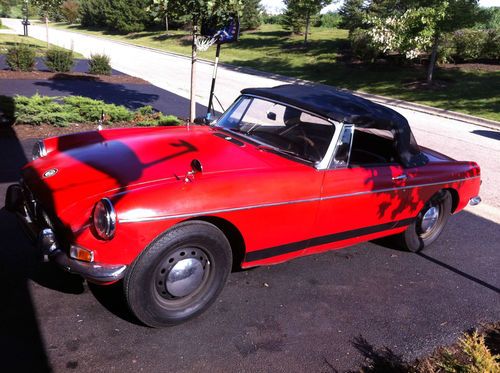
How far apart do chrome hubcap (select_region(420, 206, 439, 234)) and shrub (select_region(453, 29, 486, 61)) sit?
19478 mm

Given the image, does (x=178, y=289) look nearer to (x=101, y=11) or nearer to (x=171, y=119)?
(x=171, y=119)

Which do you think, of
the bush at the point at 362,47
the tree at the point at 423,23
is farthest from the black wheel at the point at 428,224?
the bush at the point at 362,47

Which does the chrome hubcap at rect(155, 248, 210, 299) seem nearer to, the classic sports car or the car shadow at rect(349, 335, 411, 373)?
the classic sports car

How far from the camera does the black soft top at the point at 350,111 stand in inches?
145

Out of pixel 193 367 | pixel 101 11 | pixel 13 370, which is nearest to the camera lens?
pixel 13 370

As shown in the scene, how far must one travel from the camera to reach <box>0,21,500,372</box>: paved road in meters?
2.71

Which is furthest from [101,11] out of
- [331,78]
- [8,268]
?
[8,268]

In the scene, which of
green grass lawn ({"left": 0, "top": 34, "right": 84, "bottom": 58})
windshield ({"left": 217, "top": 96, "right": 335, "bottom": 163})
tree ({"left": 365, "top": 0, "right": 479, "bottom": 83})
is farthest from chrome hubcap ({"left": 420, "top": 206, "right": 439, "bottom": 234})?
green grass lawn ({"left": 0, "top": 34, "right": 84, "bottom": 58})

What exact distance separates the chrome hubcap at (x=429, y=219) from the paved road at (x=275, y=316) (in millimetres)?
284

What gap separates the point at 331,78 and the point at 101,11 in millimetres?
39395

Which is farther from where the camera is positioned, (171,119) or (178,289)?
(171,119)

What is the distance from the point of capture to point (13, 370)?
2.46 m

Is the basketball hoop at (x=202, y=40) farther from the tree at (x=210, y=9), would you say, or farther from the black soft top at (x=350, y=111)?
the black soft top at (x=350, y=111)

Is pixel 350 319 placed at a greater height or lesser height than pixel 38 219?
lesser
